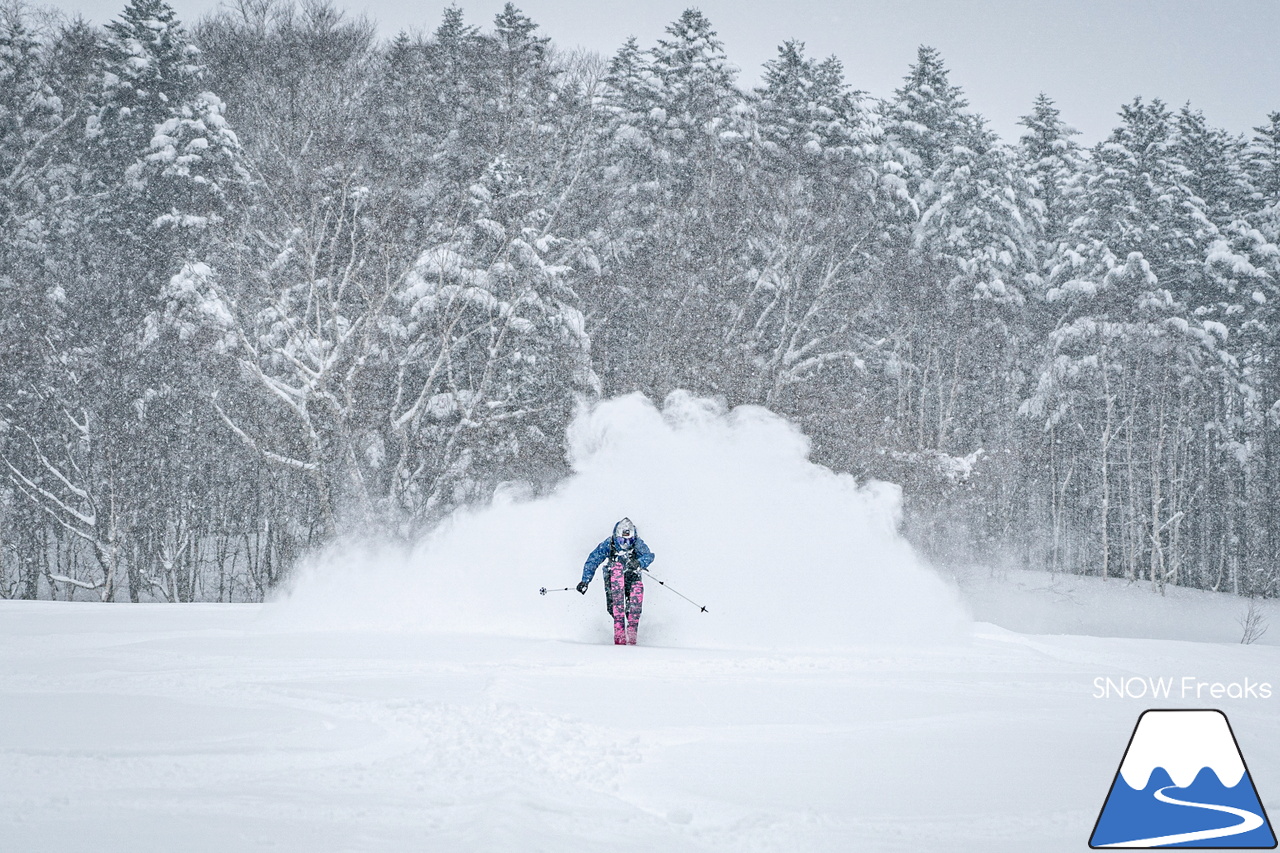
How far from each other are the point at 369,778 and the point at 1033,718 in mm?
5060

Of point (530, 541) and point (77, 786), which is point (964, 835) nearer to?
point (77, 786)

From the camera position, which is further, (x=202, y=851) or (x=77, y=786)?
(x=77, y=786)

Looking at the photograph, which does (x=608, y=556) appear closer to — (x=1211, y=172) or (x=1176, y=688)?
(x=1176, y=688)

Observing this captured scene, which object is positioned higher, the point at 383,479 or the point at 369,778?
the point at 383,479

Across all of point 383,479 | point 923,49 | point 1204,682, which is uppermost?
point 923,49

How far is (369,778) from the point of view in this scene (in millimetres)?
5918

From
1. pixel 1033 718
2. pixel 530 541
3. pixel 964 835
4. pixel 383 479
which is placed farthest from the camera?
pixel 383 479

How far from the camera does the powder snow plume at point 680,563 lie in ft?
47.2

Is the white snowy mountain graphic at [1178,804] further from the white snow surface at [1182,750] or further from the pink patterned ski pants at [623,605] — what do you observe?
the pink patterned ski pants at [623,605]

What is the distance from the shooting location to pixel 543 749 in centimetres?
659

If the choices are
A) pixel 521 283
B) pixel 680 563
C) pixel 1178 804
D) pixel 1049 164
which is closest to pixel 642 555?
pixel 680 563

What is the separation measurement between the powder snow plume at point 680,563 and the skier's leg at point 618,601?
3.06 feet

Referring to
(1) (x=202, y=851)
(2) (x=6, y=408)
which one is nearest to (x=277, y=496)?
(2) (x=6, y=408)

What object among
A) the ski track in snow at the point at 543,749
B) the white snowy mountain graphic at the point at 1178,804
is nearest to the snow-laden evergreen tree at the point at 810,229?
the ski track in snow at the point at 543,749
